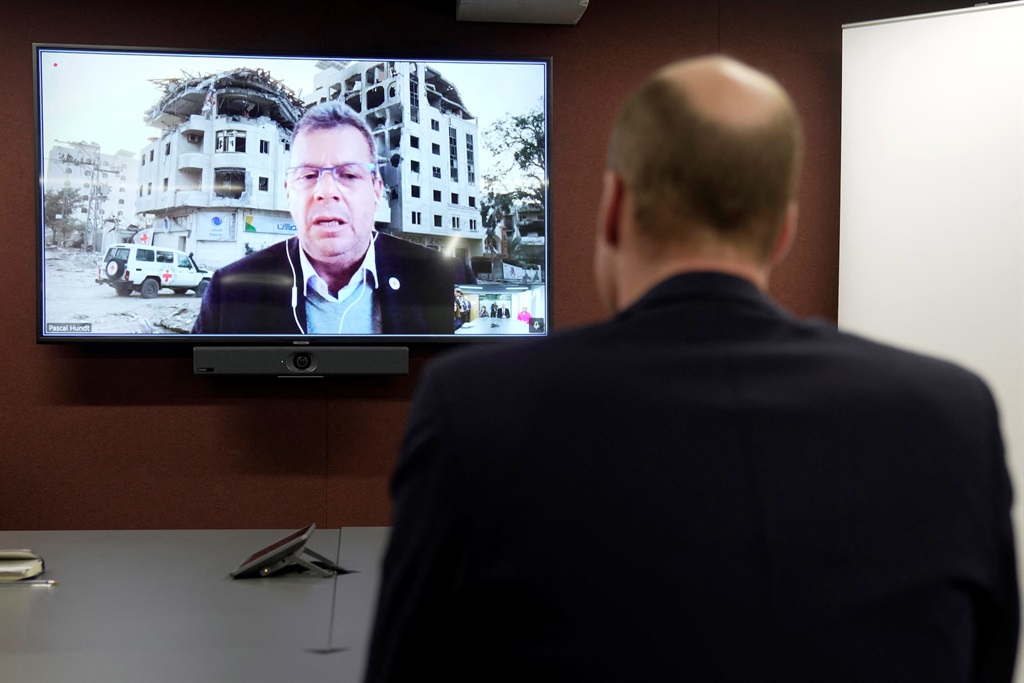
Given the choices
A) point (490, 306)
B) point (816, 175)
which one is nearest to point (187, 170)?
point (490, 306)

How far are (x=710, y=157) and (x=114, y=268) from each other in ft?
10.9

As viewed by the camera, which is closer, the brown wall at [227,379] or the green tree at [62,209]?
→ the green tree at [62,209]

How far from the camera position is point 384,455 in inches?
159

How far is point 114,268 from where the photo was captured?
146 inches

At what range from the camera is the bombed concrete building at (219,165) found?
369cm

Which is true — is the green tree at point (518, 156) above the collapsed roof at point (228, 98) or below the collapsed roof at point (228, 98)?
below

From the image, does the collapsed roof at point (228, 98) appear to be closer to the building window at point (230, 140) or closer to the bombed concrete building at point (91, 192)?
the building window at point (230, 140)

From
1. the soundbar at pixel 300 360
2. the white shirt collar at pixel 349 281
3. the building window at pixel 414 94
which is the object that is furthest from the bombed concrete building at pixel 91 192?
the building window at pixel 414 94

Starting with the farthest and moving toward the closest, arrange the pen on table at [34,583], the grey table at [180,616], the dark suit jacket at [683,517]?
the pen on table at [34,583] < the grey table at [180,616] < the dark suit jacket at [683,517]

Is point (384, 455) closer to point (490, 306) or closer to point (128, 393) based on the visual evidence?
point (490, 306)

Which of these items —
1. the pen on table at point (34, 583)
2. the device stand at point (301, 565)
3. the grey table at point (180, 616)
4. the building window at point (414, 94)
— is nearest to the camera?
the grey table at point (180, 616)

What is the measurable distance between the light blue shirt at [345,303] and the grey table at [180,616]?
3.60 ft

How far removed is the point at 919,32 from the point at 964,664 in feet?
11.2

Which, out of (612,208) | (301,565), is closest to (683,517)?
(612,208)
